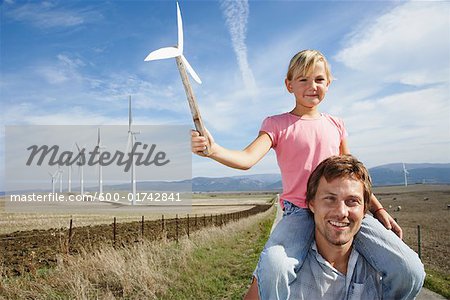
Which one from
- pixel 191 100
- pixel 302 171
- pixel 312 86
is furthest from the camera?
pixel 312 86

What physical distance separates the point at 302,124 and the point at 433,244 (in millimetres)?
21355

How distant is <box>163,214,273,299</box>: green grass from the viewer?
8.41 m

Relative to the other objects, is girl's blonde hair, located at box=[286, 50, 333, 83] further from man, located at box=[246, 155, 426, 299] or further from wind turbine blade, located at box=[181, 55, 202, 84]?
wind turbine blade, located at box=[181, 55, 202, 84]

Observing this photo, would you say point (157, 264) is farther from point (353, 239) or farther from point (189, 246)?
point (353, 239)

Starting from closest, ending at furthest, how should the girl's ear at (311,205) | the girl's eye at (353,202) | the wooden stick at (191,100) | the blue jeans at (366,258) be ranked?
the wooden stick at (191,100) < the blue jeans at (366,258) < the girl's eye at (353,202) < the girl's ear at (311,205)

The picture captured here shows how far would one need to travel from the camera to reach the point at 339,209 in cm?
262

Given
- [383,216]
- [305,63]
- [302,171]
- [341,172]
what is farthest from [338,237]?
[305,63]

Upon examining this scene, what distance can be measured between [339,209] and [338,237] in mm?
178

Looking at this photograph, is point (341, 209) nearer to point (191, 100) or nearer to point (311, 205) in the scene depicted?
point (311, 205)

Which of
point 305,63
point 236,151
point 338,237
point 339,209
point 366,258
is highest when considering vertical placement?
point 305,63

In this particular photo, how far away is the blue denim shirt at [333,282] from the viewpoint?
259cm

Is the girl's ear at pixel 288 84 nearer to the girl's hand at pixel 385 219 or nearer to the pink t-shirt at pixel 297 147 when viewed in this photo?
the pink t-shirt at pixel 297 147

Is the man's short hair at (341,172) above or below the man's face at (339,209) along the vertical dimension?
above

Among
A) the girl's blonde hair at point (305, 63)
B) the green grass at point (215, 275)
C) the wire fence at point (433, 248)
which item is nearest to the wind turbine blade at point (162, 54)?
the girl's blonde hair at point (305, 63)
